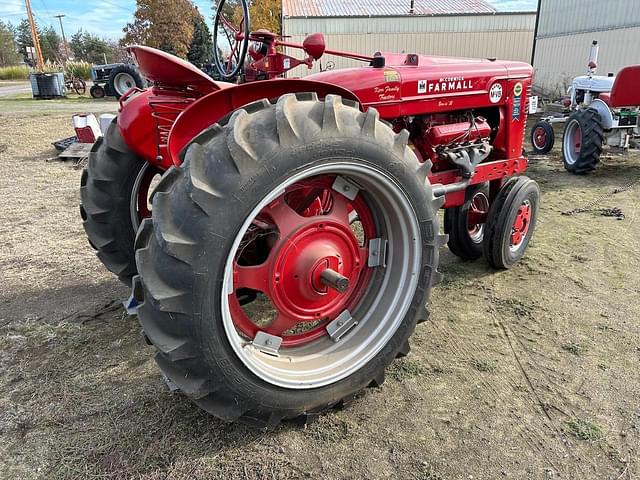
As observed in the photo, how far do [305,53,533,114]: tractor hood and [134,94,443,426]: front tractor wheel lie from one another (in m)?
0.76

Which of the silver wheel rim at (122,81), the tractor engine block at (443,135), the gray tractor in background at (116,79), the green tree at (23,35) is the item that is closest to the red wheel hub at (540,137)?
the tractor engine block at (443,135)

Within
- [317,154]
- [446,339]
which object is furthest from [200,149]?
[446,339]

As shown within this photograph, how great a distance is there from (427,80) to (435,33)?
23563mm

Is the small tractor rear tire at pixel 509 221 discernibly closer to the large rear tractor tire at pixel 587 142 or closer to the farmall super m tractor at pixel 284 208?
the farmall super m tractor at pixel 284 208

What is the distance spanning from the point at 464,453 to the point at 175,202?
1.45 meters

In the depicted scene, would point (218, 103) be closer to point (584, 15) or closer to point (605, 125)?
point (605, 125)

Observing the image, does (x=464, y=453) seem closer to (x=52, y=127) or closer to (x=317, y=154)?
(x=317, y=154)

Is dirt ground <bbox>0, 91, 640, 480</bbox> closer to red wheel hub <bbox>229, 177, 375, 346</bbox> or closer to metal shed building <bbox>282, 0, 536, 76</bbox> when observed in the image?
red wheel hub <bbox>229, 177, 375, 346</bbox>

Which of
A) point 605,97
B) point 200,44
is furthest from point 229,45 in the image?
point 200,44

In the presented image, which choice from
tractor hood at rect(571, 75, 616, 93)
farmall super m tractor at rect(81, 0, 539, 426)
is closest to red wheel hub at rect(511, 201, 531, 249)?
farmall super m tractor at rect(81, 0, 539, 426)

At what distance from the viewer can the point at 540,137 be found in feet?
27.0

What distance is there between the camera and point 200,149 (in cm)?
168

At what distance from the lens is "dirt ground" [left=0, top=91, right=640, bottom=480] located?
1.90 metres

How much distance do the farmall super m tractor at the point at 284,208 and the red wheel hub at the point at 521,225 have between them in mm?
159
